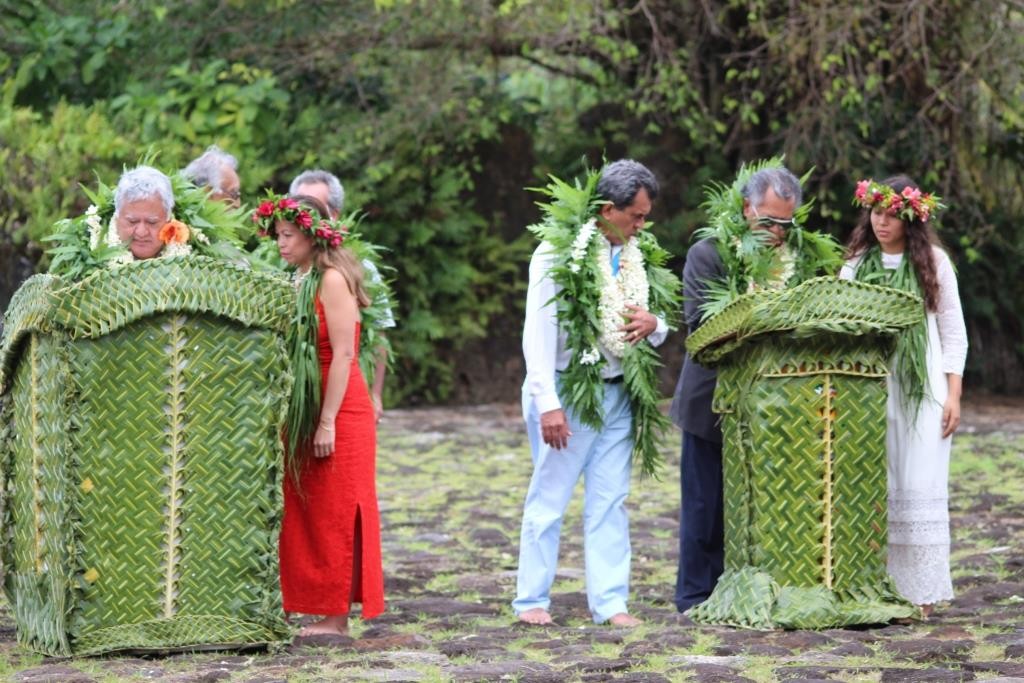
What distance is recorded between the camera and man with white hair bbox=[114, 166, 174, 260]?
6.63 m

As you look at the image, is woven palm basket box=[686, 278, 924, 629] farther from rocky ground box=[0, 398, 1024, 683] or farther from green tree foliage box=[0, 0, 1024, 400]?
green tree foliage box=[0, 0, 1024, 400]

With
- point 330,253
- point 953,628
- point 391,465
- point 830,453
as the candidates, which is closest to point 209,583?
point 330,253

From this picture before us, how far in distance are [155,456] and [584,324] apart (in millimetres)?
1902

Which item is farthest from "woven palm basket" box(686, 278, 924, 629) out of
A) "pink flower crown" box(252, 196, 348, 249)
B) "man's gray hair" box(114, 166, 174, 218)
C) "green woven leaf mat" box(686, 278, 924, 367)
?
"man's gray hair" box(114, 166, 174, 218)

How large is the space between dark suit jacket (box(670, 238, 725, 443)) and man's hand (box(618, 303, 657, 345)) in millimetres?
327

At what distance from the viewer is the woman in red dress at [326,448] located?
22.8 feet

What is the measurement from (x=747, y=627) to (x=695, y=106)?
34.8ft

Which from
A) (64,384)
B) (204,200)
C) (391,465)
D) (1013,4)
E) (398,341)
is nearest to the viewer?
(64,384)

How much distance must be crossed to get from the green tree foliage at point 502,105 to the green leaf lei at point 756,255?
7.72 metres

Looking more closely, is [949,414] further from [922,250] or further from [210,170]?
[210,170]

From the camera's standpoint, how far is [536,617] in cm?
724

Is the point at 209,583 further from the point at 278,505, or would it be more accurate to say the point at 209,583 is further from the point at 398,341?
the point at 398,341

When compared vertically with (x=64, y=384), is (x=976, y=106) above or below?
above

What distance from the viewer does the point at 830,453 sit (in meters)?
7.03
